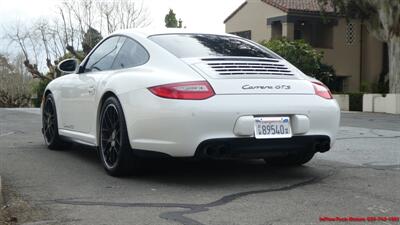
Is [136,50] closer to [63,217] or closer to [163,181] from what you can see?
[163,181]

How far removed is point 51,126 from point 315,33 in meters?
28.8

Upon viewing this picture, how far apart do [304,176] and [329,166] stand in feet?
2.44

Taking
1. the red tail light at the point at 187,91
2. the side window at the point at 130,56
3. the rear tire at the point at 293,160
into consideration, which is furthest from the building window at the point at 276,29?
the red tail light at the point at 187,91

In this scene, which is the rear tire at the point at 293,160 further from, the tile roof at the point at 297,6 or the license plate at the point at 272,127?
the tile roof at the point at 297,6

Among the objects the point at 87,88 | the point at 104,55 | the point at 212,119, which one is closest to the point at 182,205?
the point at 212,119

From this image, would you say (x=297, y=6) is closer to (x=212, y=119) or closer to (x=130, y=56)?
(x=130, y=56)

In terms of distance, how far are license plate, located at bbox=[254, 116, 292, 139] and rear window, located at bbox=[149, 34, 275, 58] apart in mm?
902

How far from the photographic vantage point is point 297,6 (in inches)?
1299

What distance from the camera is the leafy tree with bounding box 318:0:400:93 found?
22266 millimetres

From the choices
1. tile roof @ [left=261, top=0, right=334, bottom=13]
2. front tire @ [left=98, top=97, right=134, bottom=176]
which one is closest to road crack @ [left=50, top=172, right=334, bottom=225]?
front tire @ [left=98, top=97, right=134, bottom=176]

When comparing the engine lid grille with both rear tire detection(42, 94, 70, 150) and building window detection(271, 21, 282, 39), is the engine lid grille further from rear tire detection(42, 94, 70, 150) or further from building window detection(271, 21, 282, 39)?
building window detection(271, 21, 282, 39)

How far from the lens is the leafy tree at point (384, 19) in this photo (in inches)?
877

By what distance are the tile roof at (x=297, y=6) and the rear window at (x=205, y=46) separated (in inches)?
1055

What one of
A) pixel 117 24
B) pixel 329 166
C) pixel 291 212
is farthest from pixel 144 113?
pixel 117 24
